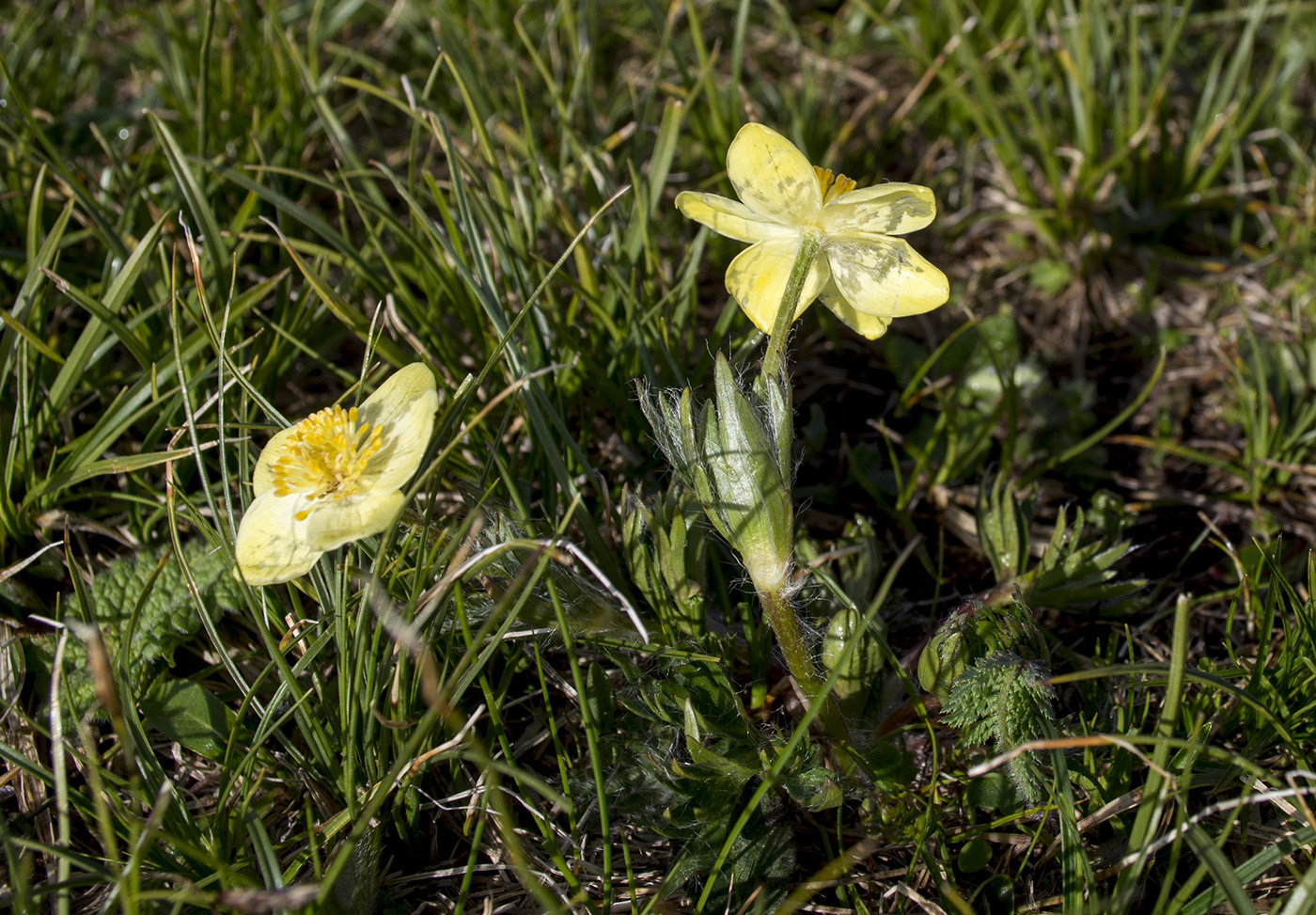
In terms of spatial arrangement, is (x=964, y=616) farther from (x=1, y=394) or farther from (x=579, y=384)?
(x=1, y=394)

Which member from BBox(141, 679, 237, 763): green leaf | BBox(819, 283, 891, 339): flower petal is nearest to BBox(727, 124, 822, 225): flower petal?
BBox(819, 283, 891, 339): flower petal

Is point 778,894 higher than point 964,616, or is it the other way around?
point 964,616

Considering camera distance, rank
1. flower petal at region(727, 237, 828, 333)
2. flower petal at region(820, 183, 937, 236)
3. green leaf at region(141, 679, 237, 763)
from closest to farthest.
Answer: flower petal at region(820, 183, 937, 236), flower petal at region(727, 237, 828, 333), green leaf at region(141, 679, 237, 763)

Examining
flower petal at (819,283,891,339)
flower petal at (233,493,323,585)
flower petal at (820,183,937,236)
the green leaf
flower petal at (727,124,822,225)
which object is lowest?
the green leaf

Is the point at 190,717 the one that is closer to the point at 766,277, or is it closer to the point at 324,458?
the point at 324,458

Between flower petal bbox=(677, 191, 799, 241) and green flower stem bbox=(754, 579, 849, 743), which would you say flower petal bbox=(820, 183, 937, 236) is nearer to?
flower petal bbox=(677, 191, 799, 241)

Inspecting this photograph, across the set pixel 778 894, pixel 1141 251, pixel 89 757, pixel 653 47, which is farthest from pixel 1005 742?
pixel 653 47

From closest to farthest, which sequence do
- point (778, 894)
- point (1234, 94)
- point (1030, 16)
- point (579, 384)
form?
point (778, 894)
point (579, 384)
point (1030, 16)
point (1234, 94)
